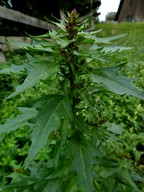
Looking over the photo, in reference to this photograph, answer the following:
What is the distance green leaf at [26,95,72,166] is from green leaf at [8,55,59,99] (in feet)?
0.43

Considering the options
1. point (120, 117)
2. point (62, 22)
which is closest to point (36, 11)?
point (120, 117)

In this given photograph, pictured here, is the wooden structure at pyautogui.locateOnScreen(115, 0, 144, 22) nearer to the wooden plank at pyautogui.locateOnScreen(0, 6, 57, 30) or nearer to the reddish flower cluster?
the wooden plank at pyautogui.locateOnScreen(0, 6, 57, 30)

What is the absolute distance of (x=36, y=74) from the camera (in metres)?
0.66

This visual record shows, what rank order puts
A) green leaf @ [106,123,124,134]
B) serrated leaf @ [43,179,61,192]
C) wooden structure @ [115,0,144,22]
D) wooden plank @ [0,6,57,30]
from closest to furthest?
serrated leaf @ [43,179,61,192], green leaf @ [106,123,124,134], wooden plank @ [0,6,57,30], wooden structure @ [115,0,144,22]

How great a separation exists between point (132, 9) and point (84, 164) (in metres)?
28.9

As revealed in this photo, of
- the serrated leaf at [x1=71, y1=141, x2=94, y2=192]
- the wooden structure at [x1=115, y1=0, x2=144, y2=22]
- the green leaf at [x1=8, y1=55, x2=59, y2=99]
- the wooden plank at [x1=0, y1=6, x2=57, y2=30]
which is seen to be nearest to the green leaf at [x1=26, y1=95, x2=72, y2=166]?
the green leaf at [x1=8, y1=55, x2=59, y2=99]

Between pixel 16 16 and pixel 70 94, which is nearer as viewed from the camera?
pixel 70 94

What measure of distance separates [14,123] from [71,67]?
419 mm

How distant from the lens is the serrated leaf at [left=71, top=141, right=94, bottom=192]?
764 millimetres

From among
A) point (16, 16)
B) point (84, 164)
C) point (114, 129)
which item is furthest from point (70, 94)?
point (16, 16)

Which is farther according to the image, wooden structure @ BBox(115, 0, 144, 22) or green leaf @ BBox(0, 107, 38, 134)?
wooden structure @ BBox(115, 0, 144, 22)

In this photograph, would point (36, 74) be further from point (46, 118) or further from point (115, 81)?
point (115, 81)

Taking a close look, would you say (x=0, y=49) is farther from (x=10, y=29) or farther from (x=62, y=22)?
(x=62, y=22)

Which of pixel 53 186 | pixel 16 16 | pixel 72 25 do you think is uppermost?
pixel 16 16
